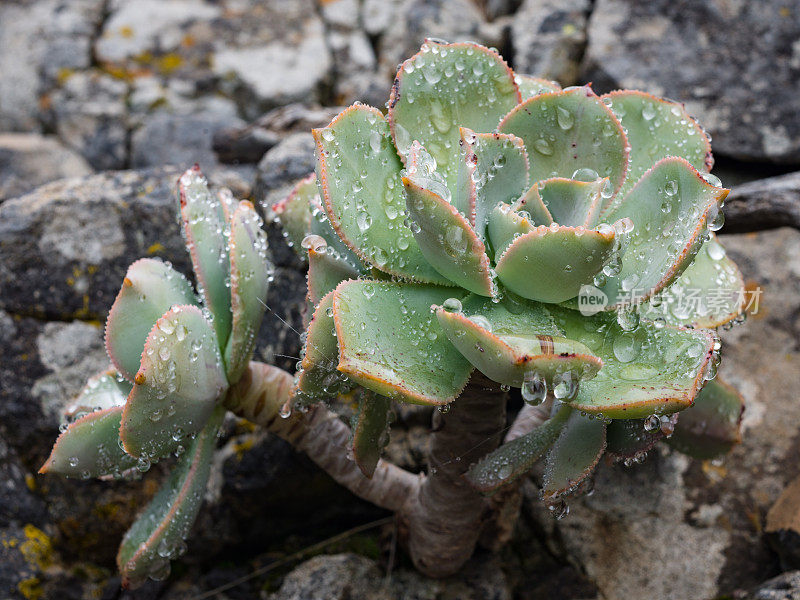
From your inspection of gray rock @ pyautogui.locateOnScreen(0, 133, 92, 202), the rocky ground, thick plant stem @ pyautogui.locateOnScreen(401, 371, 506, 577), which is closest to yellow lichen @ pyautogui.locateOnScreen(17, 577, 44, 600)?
the rocky ground

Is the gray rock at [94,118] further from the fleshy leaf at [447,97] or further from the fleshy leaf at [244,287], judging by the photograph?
the fleshy leaf at [447,97]

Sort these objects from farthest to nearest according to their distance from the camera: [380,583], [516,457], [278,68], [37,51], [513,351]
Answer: [37,51]
[278,68]
[380,583]
[516,457]
[513,351]

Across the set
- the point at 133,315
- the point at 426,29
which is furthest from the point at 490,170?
the point at 426,29

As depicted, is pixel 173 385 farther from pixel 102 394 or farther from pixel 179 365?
pixel 102 394

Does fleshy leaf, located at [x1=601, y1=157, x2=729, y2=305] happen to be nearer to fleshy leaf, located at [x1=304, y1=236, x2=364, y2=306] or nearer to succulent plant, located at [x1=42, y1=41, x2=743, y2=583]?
succulent plant, located at [x1=42, y1=41, x2=743, y2=583]

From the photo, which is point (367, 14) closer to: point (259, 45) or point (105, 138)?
point (259, 45)

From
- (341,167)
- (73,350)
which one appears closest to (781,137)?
(341,167)
